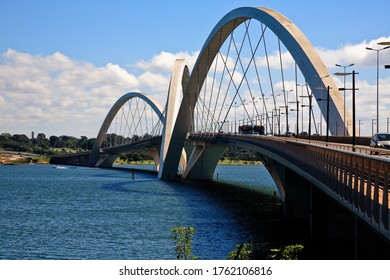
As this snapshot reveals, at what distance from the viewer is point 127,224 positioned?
198ft

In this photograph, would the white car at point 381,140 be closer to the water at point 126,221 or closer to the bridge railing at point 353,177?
the bridge railing at point 353,177

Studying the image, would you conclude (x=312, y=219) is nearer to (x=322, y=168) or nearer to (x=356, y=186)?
(x=322, y=168)

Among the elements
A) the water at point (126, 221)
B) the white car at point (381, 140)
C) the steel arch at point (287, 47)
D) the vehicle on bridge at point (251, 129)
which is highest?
the steel arch at point (287, 47)

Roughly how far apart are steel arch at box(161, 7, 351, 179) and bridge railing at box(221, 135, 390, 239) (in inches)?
452

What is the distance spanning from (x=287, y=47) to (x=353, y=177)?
3872cm

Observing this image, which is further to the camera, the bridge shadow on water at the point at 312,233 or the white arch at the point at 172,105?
the white arch at the point at 172,105

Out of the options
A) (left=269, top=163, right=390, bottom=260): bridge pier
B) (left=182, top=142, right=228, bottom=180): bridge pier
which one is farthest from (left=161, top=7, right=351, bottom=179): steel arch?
(left=182, top=142, right=228, bottom=180): bridge pier

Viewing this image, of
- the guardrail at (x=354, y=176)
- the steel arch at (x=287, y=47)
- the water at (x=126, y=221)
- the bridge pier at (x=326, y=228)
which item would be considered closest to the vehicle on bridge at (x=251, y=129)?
the steel arch at (x=287, y=47)

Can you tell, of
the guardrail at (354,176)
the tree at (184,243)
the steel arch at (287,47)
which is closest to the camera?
the guardrail at (354,176)

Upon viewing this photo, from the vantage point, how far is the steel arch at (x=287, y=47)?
214 feet

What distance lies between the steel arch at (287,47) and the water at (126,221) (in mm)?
11540

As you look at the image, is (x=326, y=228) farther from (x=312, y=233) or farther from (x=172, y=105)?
(x=172, y=105)

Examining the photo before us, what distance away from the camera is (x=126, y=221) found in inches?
2461

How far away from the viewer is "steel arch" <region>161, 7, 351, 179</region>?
214 feet
